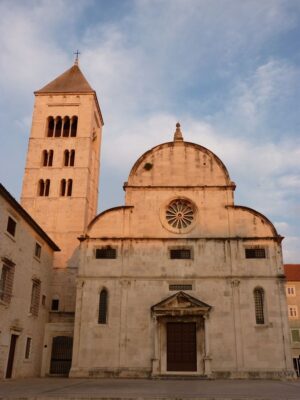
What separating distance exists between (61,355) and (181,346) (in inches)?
312

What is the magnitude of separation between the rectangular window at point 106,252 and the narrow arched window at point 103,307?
2.16 meters

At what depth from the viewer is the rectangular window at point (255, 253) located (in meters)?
26.3

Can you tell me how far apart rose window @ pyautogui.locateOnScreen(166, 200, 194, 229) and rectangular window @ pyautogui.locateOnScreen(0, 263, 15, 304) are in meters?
10.5

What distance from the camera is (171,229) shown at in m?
27.2

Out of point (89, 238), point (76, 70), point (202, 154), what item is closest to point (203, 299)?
point (89, 238)

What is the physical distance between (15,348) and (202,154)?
16958 millimetres

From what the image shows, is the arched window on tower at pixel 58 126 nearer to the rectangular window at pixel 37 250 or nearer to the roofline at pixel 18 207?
the roofline at pixel 18 207

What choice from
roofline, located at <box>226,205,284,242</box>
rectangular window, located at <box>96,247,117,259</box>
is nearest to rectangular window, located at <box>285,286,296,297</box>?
roofline, located at <box>226,205,284,242</box>

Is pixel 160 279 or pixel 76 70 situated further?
pixel 76 70

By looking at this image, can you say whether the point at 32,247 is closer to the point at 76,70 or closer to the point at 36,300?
the point at 36,300

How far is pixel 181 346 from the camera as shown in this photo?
2478 centimetres

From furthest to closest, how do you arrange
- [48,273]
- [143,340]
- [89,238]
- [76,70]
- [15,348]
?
[76,70] < [48,273] < [89,238] < [143,340] < [15,348]

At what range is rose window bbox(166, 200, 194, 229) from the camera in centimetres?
2747

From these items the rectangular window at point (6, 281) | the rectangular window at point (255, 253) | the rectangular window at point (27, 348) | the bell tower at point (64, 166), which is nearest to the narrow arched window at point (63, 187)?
the bell tower at point (64, 166)
